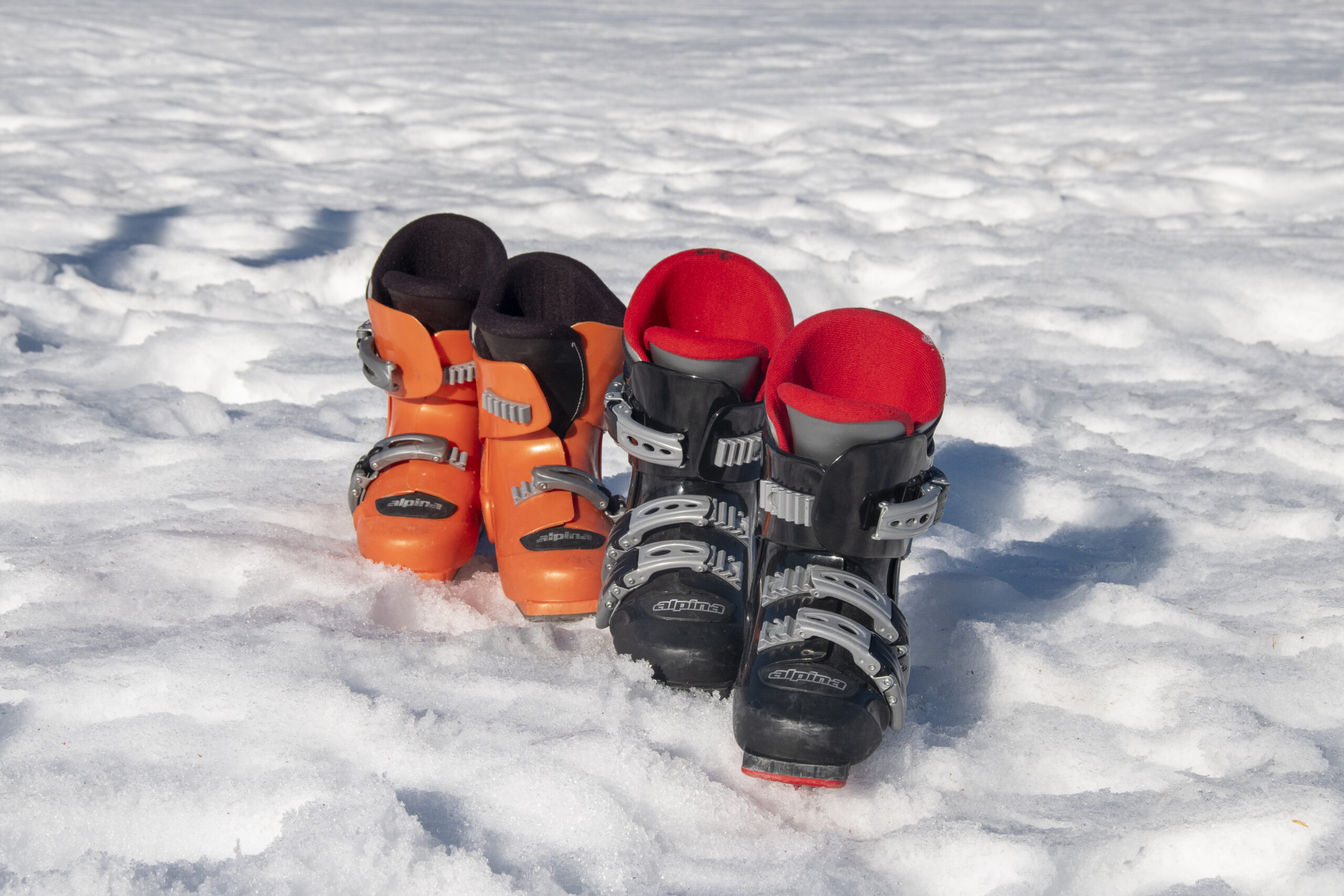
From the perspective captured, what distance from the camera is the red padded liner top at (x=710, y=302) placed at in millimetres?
1471

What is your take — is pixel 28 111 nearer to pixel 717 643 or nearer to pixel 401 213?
pixel 401 213

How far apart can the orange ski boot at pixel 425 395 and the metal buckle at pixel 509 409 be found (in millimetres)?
125

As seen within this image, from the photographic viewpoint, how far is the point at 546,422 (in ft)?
5.35

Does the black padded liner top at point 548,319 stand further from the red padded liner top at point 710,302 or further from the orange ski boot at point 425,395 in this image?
the red padded liner top at point 710,302

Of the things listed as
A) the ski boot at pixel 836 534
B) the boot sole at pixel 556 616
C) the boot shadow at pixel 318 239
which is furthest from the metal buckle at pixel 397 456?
the boot shadow at pixel 318 239

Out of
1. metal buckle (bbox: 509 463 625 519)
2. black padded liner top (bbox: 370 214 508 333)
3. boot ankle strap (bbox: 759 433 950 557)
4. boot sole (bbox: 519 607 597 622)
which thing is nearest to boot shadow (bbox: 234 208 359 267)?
black padded liner top (bbox: 370 214 508 333)

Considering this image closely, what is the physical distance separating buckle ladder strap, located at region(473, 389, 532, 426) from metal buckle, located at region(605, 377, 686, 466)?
189 mm

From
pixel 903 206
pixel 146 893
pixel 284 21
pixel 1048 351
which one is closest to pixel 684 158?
pixel 903 206

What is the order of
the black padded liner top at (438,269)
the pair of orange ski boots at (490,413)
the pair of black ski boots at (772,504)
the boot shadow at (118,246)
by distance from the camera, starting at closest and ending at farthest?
the pair of black ski boots at (772,504) < the pair of orange ski boots at (490,413) < the black padded liner top at (438,269) < the boot shadow at (118,246)

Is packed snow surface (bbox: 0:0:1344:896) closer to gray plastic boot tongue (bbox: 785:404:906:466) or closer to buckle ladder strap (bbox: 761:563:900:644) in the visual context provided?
buckle ladder strap (bbox: 761:563:900:644)

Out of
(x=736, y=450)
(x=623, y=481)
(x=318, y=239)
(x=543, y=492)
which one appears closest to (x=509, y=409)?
(x=543, y=492)

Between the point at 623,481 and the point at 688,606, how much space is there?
0.73 m

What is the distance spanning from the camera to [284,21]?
27.1 ft

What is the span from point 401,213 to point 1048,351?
2.32 metres
